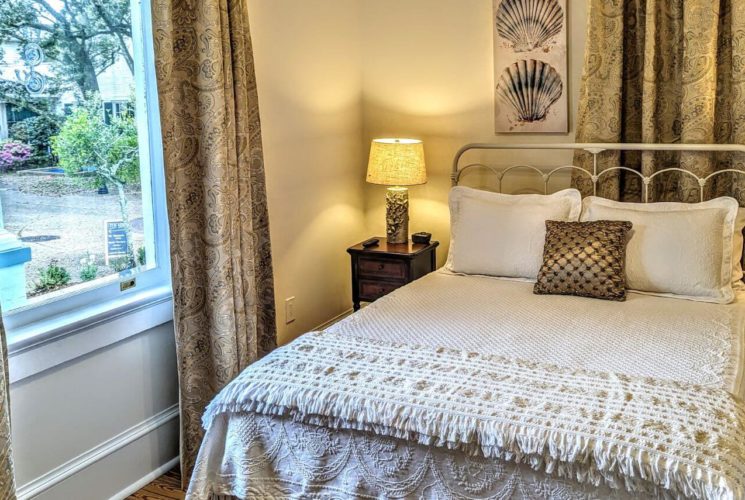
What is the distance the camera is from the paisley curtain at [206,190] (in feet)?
8.73

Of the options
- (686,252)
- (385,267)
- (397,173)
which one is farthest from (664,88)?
(385,267)

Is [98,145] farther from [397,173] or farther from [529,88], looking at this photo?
[529,88]

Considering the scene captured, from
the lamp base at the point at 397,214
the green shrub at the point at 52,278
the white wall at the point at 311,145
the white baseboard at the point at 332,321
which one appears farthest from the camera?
the white baseboard at the point at 332,321

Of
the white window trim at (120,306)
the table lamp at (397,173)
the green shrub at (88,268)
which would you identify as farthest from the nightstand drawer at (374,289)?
the green shrub at (88,268)

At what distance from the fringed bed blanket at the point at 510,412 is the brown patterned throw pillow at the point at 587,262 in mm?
887

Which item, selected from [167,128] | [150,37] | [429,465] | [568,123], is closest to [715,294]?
[568,123]

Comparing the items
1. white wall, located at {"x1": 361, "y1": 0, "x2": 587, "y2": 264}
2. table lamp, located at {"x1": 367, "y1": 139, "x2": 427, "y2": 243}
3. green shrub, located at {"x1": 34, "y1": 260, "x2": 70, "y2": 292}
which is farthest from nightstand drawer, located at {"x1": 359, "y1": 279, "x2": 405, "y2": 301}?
green shrub, located at {"x1": 34, "y1": 260, "x2": 70, "y2": 292}

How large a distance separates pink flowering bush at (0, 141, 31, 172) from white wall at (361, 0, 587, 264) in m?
2.18

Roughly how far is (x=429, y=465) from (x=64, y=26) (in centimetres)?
181

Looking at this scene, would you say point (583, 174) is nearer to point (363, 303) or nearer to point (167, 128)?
point (363, 303)

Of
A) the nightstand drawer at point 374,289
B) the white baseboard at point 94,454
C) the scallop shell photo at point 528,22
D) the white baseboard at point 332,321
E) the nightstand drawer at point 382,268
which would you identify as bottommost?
the white baseboard at point 94,454

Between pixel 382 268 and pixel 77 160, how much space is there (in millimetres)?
1669

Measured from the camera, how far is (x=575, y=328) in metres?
2.59

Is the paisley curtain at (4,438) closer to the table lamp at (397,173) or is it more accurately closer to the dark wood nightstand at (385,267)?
the dark wood nightstand at (385,267)
